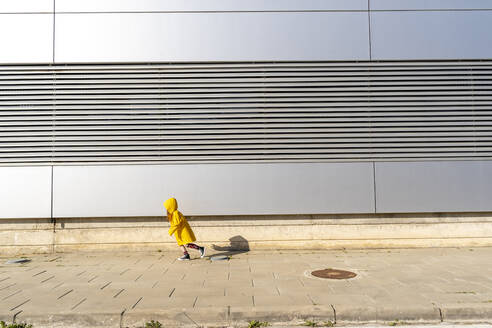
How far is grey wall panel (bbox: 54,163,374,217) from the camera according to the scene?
7496mm

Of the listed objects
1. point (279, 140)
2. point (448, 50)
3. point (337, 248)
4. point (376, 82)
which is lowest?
point (337, 248)

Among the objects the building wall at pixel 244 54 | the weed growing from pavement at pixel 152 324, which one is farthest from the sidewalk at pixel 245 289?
the building wall at pixel 244 54

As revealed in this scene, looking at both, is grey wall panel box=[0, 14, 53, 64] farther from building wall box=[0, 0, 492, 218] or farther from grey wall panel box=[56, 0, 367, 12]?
grey wall panel box=[56, 0, 367, 12]

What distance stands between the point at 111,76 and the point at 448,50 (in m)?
8.66

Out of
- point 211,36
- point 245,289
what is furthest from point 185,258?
point 211,36

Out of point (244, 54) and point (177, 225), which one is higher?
point (244, 54)

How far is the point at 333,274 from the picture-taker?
5.46 m

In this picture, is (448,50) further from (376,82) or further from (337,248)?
(337,248)

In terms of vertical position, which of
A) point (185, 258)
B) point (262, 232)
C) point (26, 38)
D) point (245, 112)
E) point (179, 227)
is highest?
point (26, 38)

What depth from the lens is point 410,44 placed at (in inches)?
312

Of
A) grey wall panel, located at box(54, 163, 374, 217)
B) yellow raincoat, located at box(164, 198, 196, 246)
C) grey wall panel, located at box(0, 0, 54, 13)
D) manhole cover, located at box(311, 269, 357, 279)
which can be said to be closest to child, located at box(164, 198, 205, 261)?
A: yellow raincoat, located at box(164, 198, 196, 246)

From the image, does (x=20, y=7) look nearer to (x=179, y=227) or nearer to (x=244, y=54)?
(x=244, y=54)

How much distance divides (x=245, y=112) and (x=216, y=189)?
208 centimetres

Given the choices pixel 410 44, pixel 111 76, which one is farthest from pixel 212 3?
pixel 410 44
